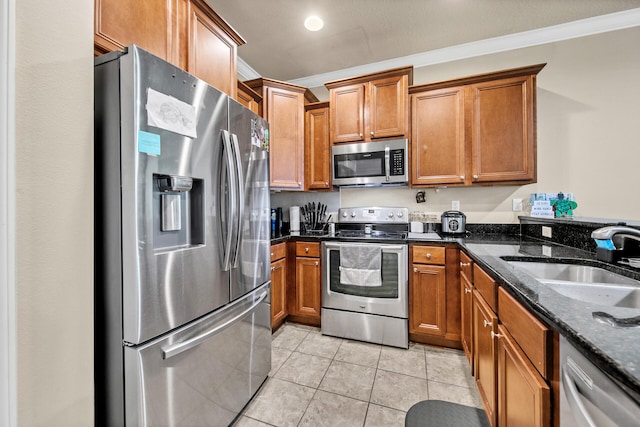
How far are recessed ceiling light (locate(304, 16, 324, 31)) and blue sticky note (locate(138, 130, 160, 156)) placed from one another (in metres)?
A: 1.94

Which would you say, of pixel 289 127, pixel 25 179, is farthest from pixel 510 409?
pixel 289 127

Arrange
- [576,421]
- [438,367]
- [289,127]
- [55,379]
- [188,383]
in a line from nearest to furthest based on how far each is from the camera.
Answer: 1. [576,421]
2. [55,379]
3. [188,383]
4. [438,367]
5. [289,127]

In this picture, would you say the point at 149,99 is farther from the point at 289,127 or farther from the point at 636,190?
the point at 636,190

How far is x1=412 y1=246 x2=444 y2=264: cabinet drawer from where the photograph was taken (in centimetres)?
221

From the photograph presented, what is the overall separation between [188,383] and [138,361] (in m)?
0.29

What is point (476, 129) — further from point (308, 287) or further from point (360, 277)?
point (308, 287)

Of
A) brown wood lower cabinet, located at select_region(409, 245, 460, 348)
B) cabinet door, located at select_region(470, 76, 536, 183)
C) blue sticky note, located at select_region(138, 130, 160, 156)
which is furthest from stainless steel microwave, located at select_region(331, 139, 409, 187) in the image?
blue sticky note, located at select_region(138, 130, 160, 156)

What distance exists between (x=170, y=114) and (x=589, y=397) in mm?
1547

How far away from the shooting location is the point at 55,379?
790 mm

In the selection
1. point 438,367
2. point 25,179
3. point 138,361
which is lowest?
point 438,367

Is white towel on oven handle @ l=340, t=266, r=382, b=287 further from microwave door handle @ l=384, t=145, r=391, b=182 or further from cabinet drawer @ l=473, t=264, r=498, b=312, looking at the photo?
microwave door handle @ l=384, t=145, r=391, b=182

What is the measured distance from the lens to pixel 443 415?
59.7 inches

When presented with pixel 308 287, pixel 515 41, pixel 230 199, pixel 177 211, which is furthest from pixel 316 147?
pixel 515 41

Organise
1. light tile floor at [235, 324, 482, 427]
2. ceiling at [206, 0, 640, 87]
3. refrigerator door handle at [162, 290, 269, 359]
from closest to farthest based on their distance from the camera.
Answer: refrigerator door handle at [162, 290, 269, 359] → light tile floor at [235, 324, 482, 427] → ceiling at [206, 0, 640, 87]
